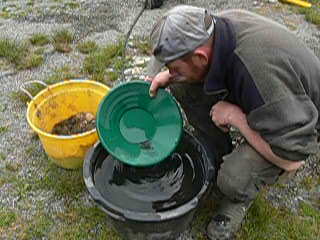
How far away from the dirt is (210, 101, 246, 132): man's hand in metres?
0.88

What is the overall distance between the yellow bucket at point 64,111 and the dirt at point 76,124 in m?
0.03

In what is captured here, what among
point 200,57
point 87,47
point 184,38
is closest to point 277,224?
point 200,57

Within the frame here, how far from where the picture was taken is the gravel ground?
2.67 meters

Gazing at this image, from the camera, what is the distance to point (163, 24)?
6.03ft

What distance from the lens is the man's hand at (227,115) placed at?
2.09m

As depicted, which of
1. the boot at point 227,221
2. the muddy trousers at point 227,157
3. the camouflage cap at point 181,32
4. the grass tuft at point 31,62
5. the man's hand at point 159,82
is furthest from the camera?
the grass tuft at point 31,62

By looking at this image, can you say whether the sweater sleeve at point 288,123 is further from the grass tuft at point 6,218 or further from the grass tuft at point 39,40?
the grass tuft at point 39,40

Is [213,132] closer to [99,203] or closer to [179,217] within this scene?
[179,217]

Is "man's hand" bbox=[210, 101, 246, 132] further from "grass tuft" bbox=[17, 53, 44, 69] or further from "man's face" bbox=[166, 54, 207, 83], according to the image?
"grass tuft" bbox=[17, 53, 44, 69]

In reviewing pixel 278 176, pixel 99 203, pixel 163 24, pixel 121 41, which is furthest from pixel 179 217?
pixel 121 41

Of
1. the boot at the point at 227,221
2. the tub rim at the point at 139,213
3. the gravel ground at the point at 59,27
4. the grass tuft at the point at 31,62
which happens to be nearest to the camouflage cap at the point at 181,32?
the tub rim at the point at 139,213

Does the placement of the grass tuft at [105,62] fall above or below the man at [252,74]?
below

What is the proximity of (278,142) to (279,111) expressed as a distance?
14 centimetres

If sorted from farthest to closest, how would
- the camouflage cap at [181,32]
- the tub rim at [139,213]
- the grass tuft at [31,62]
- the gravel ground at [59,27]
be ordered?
1. the grass tuft at [31,62]
2. the gravel ground at [59,27]
3. the tub rim at [139,213]
4. the camouflage cap at [181,32]
